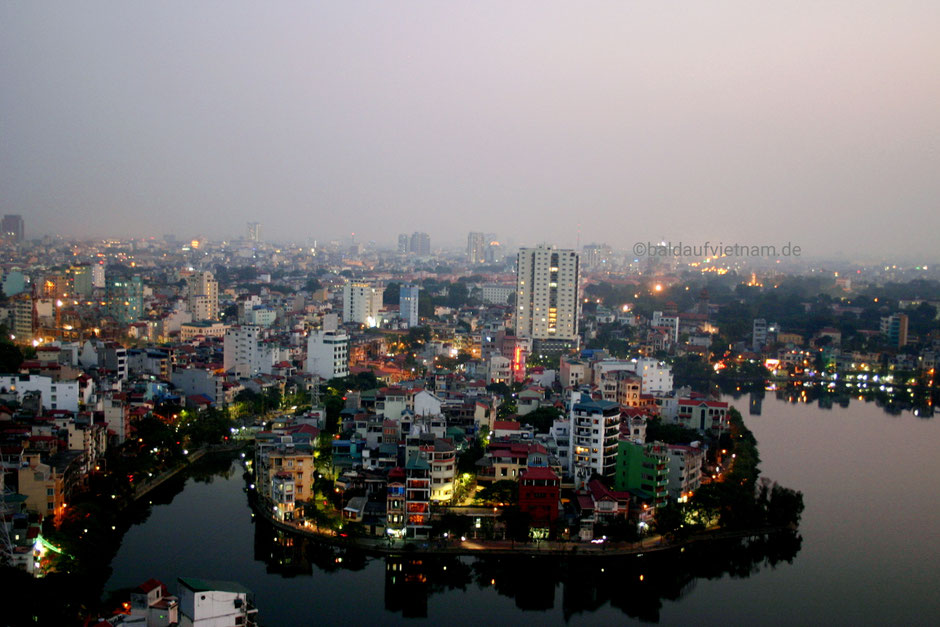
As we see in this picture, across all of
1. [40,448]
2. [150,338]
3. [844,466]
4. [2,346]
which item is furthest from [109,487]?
[150,338]

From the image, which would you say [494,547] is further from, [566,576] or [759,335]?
[759,335]

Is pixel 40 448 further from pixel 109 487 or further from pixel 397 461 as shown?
pixel 397 461

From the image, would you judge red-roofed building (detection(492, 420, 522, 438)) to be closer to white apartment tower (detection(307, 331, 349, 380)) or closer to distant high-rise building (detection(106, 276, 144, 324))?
white apartment tower (detection(307, 331, 349, 380))

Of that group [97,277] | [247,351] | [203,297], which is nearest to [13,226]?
[97,277]

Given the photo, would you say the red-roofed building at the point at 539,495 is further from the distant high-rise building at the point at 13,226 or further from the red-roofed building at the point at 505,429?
the distant high-rise building at the point at 13,226

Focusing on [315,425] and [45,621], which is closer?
[45,621]

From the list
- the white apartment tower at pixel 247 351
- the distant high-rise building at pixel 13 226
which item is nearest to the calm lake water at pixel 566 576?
the white apartment tower at pixel 247 351
